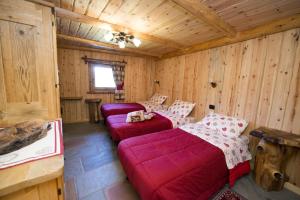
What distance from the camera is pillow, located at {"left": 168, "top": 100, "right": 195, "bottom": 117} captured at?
3.15m

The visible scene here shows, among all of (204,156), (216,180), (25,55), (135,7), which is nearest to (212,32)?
(135,7)

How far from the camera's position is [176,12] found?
1.74m

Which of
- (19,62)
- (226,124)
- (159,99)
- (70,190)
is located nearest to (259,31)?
(226,124)

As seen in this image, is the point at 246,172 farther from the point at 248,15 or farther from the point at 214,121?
the point at 248,15

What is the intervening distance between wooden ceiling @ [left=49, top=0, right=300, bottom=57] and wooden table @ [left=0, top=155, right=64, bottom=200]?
181 centimetres

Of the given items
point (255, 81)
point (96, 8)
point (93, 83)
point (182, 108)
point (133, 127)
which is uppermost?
point (96, 8)

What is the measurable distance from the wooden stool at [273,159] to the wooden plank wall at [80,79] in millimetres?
3828

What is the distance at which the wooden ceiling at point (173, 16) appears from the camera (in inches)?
60.0

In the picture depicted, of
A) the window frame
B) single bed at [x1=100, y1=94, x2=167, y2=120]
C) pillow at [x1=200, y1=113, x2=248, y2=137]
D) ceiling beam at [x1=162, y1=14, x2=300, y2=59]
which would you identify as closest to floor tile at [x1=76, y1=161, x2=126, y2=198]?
single bed at [x1=100, y1=94, x2=167, y2=120]

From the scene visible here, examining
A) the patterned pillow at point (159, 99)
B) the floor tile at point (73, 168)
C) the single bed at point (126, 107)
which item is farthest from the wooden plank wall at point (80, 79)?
the floor tile at point (73, 168)

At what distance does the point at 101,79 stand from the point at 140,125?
2.60 meters

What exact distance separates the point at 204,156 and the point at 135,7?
83.0 inches

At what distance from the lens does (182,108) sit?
3.30 meters

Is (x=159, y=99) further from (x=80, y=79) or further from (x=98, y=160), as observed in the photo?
(x=98, y=160)
